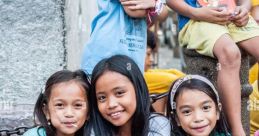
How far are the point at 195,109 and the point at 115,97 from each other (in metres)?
A: 0.48

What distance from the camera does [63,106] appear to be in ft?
11.2

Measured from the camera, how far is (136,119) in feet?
11.5

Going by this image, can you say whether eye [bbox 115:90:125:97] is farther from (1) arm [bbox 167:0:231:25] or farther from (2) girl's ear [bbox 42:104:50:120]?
(1) arm [bbox 167:0:231:25]

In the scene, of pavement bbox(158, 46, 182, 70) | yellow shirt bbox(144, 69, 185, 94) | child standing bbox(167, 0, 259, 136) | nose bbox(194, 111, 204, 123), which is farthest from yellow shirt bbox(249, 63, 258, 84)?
pavement bbox(158, 46, 182, 70)

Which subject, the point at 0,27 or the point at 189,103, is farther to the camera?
the point at 0,27

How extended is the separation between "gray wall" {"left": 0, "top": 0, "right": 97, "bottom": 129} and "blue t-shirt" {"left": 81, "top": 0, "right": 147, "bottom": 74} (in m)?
0.56

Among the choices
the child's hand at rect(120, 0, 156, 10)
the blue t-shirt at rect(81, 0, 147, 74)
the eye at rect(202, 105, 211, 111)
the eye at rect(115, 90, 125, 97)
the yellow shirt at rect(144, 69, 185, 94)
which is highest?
the child's hand at rect(120, 0, 156, 10)

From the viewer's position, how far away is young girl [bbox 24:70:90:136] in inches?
134

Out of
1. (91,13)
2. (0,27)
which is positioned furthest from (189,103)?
(91,13)

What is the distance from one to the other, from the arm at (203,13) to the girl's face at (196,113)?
0.47 meters

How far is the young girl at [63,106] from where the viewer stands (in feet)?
11.2

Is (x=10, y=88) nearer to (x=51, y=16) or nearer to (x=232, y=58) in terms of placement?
(x=51, y=16)

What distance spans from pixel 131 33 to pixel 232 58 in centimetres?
61

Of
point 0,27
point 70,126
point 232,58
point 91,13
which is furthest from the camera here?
point 91,13
